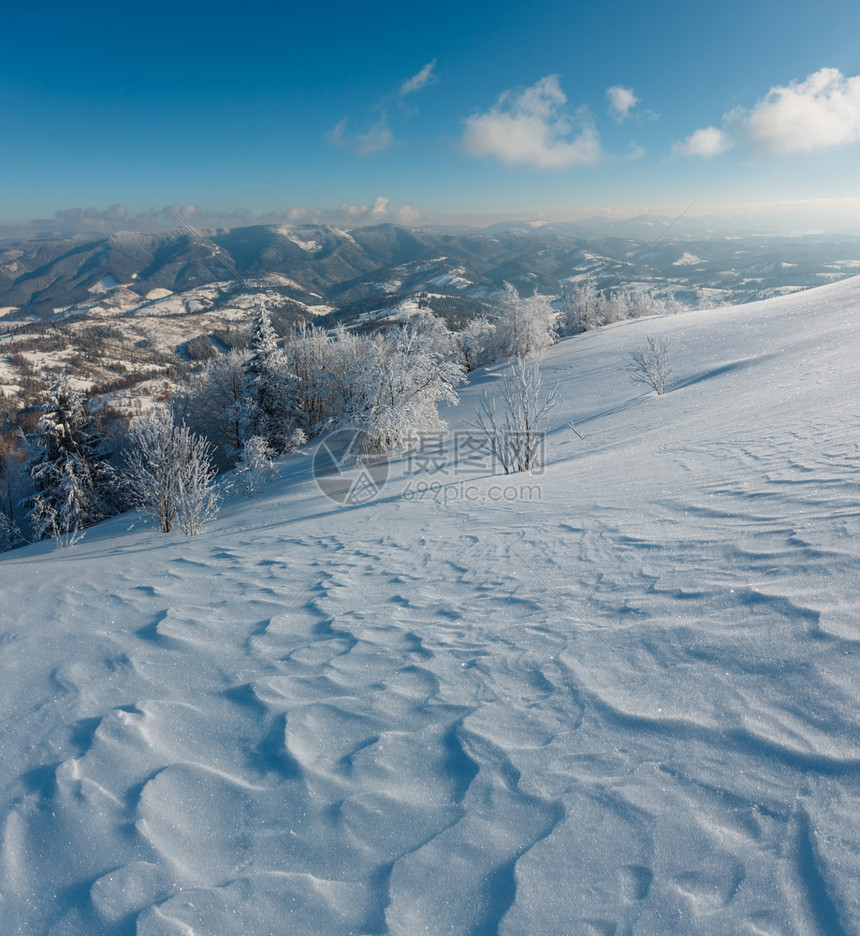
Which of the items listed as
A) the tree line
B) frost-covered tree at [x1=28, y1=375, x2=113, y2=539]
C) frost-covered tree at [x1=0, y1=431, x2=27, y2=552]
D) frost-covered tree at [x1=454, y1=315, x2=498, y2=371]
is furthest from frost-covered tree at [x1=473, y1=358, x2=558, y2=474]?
frost-covered tree at [x1=454, y1=315, x2=498, y2=371]

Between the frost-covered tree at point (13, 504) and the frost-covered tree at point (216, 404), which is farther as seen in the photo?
the frost-covered tree at point (216, 404)

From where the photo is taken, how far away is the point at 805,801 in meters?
2.13

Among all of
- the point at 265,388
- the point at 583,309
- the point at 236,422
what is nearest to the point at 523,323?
the point at 583,309

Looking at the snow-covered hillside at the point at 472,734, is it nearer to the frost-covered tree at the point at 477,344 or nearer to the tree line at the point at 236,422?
the tree line at the point at 236,422

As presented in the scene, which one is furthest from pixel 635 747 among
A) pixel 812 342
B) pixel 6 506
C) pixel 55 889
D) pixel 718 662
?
pixel 6 506

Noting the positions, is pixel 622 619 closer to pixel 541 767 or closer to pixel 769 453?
pixel 541 767

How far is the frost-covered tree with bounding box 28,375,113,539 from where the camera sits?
23.0m

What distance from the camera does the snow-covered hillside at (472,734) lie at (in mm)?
2033

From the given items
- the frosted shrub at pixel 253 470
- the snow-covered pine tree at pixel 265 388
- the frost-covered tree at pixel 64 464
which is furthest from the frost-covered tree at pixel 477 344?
the frost-covered tree at pixel 64 464

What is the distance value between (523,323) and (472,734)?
4197 cm

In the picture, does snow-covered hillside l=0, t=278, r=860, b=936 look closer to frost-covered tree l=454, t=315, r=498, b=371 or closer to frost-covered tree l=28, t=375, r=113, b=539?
frost-covered tree l=28, t=375, r=113, b=539

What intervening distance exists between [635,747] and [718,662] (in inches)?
38.1

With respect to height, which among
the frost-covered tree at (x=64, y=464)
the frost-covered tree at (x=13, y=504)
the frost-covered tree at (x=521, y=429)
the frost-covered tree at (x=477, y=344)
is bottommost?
the frost-covered tree at (x=13, y=504)

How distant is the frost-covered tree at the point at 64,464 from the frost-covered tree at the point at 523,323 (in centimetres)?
3235
